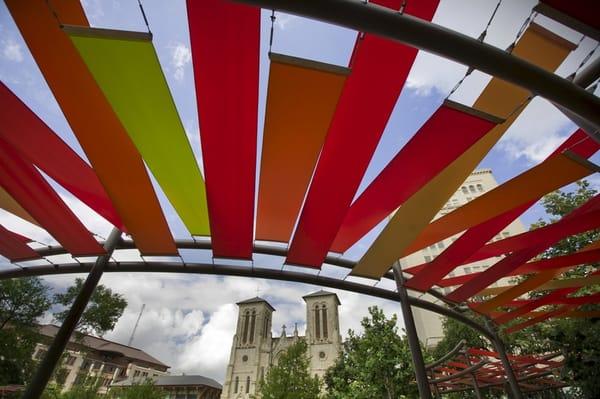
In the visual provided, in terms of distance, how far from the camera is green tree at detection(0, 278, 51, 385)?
60.1 feet

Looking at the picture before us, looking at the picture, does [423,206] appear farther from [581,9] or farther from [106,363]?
[106,363]

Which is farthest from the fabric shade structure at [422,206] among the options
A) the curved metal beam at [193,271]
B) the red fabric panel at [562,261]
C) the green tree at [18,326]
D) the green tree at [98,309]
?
the green tree at [18,326]

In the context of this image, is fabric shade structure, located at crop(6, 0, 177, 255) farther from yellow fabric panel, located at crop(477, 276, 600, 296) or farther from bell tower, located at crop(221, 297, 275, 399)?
bell tower, located at crop(221, 297, 275, 399)

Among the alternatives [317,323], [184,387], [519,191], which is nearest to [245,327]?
[184,387]

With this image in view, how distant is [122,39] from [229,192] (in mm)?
1785

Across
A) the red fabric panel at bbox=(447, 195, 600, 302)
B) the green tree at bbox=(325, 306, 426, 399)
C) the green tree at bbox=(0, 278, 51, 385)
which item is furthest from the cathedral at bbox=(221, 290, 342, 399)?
the red fabric panel at bbox=(447, 195, 600, 302)

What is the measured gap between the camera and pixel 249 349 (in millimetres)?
49062

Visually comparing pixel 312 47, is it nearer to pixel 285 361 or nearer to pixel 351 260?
pixel 351 260

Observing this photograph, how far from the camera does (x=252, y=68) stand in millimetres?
2330

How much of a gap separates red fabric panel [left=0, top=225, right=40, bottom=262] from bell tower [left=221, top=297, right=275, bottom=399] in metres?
47.5

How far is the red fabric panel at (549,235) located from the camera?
11.9 ft

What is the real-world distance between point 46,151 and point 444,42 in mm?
3789

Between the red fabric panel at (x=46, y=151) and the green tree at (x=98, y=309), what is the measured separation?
21888 millimetres

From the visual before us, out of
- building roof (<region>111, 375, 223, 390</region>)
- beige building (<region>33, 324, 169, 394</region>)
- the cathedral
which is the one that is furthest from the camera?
building roof (<region>111, 375, 223, 390</region>)
